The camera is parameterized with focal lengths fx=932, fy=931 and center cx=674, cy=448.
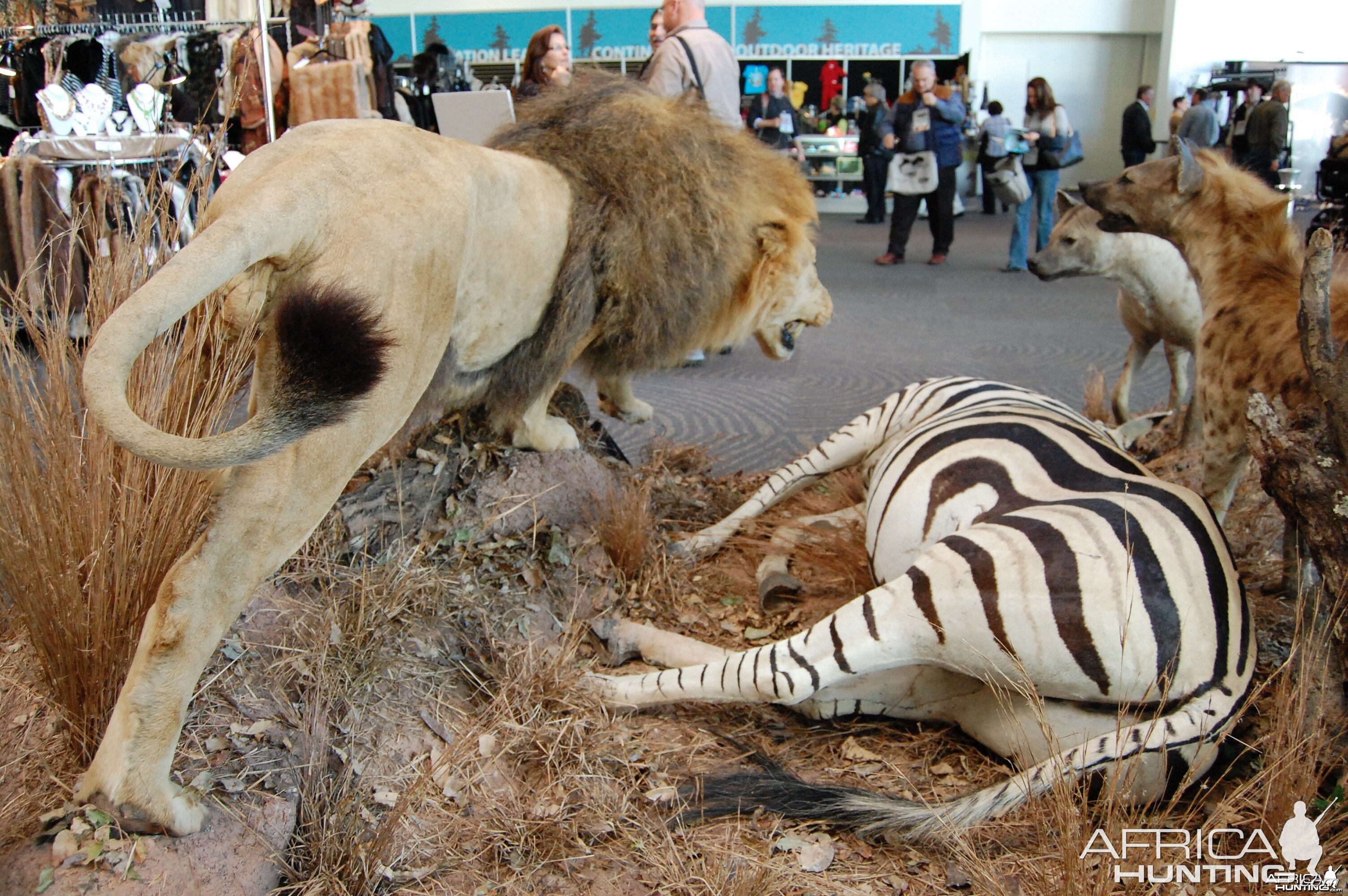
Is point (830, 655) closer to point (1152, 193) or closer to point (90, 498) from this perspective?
point (90, 498)

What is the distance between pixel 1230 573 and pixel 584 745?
4.57 feet

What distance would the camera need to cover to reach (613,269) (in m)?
2.49

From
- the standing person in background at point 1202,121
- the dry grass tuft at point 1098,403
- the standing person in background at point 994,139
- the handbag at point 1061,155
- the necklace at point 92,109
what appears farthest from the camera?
the standing person in background at point 994,139

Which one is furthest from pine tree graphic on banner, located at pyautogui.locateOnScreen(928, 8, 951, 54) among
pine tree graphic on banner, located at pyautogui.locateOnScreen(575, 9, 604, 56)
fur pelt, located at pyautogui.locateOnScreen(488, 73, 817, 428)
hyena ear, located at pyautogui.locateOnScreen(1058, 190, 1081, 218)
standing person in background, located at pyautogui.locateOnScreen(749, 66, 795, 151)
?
fur pelt, located at pyautogui.locateOnScreen(488, 73, 817, 428)

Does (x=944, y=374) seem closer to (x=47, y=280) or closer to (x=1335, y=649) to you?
(x=1335, y=649)

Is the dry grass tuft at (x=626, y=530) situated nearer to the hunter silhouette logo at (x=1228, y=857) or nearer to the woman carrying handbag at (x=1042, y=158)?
the hunter silhouette logo at (x=1228, y=857)

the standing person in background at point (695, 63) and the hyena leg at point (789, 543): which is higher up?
the standing person in background at point (695, 63)

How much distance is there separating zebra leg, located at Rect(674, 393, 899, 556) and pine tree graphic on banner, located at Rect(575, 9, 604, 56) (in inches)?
297

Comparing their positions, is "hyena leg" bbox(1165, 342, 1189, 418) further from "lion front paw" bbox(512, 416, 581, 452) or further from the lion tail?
the lion tail

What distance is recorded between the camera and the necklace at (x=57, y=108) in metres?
3.66

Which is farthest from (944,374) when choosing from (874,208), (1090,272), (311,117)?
(874,208)

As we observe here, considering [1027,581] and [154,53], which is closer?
[1027,581]

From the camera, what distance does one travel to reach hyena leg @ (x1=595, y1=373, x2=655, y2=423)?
3213mm

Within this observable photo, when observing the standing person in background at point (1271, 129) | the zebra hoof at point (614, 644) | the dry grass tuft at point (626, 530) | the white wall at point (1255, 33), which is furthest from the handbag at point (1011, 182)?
the zebra hoof at point (614, 644)
